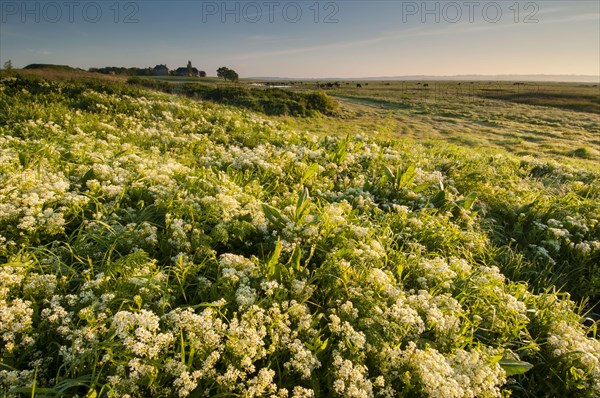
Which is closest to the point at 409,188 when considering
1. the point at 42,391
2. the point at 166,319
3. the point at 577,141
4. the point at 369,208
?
the point at 369,208

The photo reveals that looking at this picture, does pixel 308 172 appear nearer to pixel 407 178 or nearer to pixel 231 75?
pixel 407 178

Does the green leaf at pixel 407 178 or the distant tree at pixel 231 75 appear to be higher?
the distant tree at pixel 231 75

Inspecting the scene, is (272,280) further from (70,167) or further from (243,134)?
(243,134)

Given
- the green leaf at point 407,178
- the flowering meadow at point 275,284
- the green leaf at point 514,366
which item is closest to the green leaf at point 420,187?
the flowering meadow at point 275,284

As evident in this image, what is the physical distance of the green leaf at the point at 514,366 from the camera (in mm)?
3461

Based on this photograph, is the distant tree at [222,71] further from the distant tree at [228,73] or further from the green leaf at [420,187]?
the green leaf at [420,187]

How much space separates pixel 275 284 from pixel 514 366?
2666 mm

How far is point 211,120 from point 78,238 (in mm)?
10429

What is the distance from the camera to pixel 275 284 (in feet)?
11.9

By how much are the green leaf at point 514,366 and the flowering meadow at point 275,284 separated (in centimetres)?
1

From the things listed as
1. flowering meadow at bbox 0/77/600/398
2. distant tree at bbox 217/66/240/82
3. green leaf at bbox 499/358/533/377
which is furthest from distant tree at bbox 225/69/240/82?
green leaf at bbox 499/358/533/377

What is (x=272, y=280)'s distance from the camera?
384cm

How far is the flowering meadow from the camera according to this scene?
2896mm

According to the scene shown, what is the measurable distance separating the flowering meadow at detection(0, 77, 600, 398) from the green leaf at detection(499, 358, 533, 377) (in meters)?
0.01
